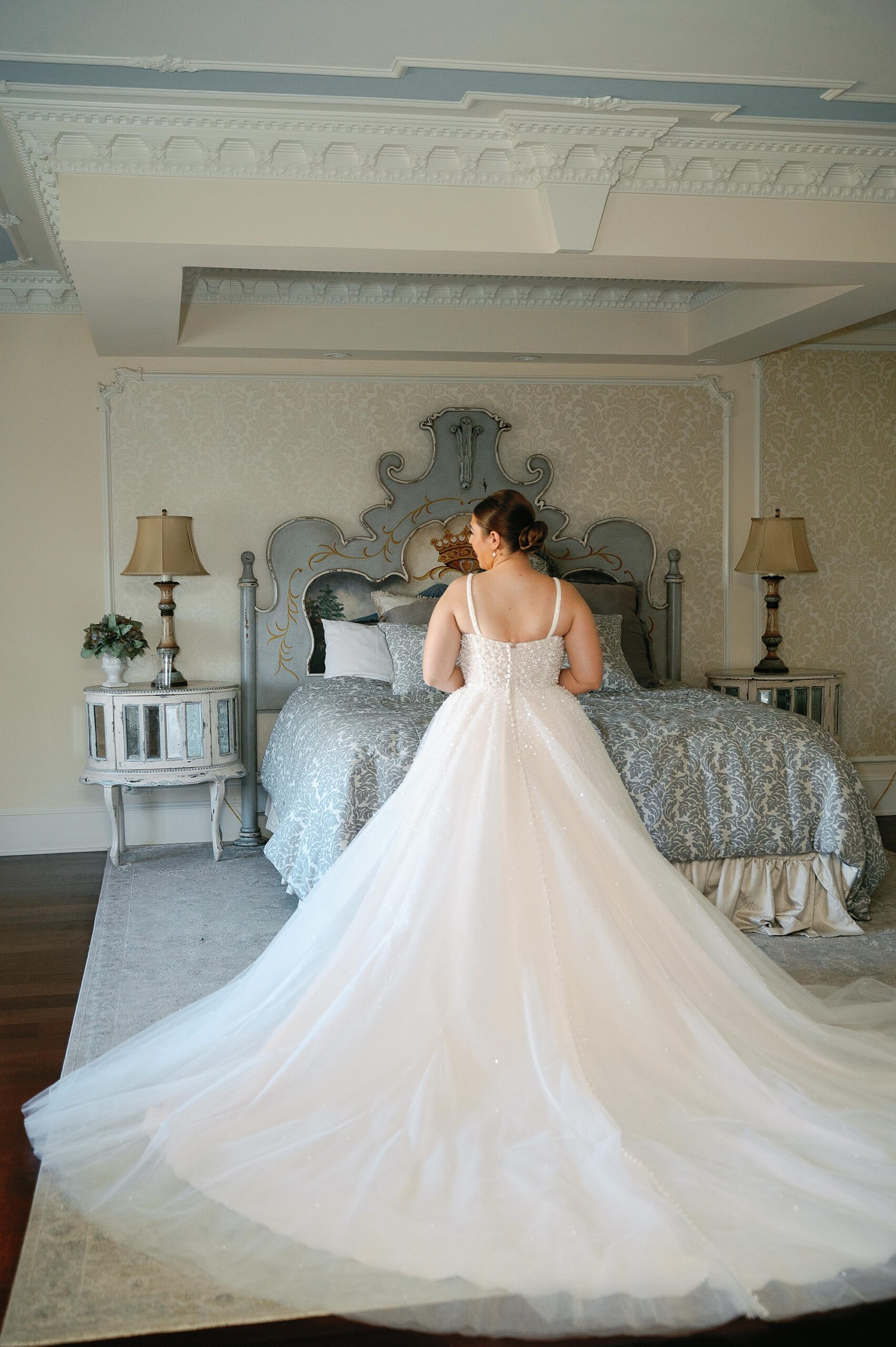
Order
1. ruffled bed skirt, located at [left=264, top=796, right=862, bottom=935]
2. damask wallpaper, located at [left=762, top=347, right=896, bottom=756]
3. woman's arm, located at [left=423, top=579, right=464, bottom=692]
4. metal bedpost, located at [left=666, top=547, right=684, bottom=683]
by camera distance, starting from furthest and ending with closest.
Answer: damask wallpaper, located at [left=762, top=347, right=896, bottom=756]
metal bedpost, located at [left=666, top=547, right=684, bottom=683]
ruffled bed skirt, located at [left=264, top=796, right=862, bottom=935]
woman's arm, located at [left=423, top=579, right=464, bottom=692]

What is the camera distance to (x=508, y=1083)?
7.64ft

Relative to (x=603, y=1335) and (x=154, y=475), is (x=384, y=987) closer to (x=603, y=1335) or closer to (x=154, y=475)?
(x=603, y=1335)

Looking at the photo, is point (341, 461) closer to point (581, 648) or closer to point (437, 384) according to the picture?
point (437, 384)

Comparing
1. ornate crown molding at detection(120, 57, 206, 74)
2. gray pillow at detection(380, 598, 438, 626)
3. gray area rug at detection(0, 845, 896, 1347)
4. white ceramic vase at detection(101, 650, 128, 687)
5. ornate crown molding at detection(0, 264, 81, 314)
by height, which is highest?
ornate crown molding at detection(120, 57, 206, 74)

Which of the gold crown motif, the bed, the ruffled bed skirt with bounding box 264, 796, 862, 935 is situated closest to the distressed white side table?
the bed

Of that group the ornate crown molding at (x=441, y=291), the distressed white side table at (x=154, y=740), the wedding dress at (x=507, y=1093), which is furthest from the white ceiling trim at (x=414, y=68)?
the distressed white side table at (x=154, y=740)

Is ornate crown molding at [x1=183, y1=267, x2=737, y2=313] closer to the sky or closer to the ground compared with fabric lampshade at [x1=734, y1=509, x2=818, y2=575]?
closer to the sky

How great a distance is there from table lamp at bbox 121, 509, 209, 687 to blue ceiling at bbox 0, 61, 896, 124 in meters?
2.26

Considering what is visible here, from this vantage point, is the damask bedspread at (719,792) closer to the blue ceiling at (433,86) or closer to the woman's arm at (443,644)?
the woman's arm at (443,644)

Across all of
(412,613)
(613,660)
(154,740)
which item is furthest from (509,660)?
(154,740)

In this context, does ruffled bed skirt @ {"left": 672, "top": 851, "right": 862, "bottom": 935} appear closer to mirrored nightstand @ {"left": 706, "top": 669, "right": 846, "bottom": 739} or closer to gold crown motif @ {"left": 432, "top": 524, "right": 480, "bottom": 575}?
mirrored nightstand @ {"left": 706, "top": 669, "right": 846, "bottom": 739}

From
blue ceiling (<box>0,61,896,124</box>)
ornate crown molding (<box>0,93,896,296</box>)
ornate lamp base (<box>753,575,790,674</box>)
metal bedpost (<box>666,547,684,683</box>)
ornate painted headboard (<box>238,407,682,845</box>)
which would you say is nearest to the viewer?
blue ceiling (<box>0,61,896,124</box>)

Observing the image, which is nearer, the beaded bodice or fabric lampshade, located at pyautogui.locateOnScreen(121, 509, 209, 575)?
the beaded bodice

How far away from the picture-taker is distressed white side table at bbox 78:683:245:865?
5215mm
